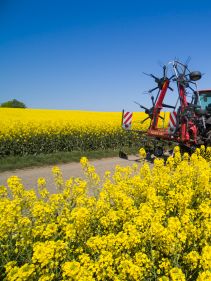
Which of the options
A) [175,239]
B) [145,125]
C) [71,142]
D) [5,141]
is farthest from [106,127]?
[175,239]

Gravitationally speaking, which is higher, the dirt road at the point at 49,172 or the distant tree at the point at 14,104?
the distant tree at the point at 14,104

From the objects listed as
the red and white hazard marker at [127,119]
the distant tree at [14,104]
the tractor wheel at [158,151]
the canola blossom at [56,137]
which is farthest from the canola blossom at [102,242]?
the distant tree at [14,104]

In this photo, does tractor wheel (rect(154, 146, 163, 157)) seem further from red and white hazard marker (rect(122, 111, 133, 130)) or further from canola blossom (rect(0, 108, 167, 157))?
red and white hazard marker (rect(122, 111, 133, 130))

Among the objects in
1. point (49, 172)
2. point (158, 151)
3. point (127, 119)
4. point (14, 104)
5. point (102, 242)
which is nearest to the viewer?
point (102, 242)

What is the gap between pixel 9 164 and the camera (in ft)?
32.7

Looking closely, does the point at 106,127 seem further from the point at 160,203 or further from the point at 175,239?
the point at 175,239

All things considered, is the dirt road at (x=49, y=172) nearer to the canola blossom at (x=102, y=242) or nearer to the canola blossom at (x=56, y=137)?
the canola blossom at (x=56, y=137)

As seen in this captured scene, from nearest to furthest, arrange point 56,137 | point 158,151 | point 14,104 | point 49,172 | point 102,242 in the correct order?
1. point 102,242
2. point 49,172
3. point 158,151
4. point 56,137
5. point 14,104

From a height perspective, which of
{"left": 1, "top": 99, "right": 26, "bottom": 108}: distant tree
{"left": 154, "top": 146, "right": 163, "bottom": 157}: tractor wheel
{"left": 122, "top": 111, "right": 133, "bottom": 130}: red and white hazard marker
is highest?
{"left": 1, "top": 99, "right": 26, "bottom": 108}: distant tree

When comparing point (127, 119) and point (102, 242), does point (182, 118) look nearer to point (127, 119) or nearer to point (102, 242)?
point (127, 119)

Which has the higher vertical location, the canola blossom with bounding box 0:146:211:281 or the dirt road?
the canola blossom with bounding box 0:146:211:281

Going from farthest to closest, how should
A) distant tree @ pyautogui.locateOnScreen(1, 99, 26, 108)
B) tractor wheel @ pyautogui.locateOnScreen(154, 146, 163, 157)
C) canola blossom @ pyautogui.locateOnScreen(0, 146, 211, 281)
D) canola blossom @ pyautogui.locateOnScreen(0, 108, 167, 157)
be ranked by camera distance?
1. distant tree @ pyautogui.locateOnScreen(1, 99, 26, 108)
2. canola blossom @ pyautogui.locateOnScreen(0, 108, 167, 157)
3. tractor wheel @ pyautogui.locateOnScreen(154, 146, 163, 157)
4. canola blossom @ pyautogui.locateOnScreen(0, 146, 211, 281)

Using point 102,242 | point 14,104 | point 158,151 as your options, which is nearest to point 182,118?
point 158,151

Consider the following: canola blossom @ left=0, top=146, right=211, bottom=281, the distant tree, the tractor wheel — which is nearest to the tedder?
→ the tractor wheel
